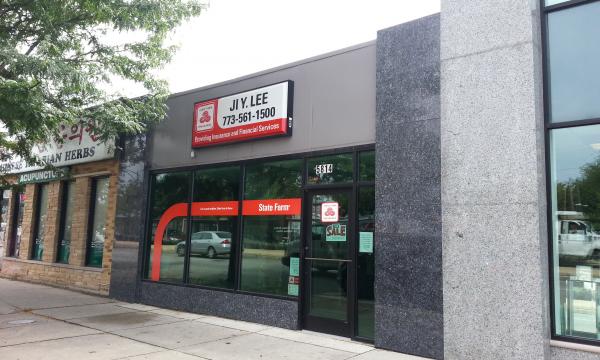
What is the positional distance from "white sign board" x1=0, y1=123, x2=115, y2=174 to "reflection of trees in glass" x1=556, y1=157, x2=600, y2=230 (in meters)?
9.57

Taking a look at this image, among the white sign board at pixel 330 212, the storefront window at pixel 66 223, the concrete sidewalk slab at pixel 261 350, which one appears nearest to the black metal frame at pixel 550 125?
the concrete sidewalk slab at pixel 261 350

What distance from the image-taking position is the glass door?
746 centimetres

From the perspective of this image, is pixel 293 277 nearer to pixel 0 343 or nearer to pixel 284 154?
pixel 284 154

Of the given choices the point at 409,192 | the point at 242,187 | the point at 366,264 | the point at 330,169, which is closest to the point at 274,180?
the point at 242,187

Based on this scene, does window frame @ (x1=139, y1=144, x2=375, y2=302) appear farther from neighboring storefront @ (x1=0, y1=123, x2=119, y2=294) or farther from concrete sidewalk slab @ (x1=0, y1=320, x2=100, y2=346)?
concrete sidewalk slab @ (x1=0, y1=320, x2=100, y2=346)

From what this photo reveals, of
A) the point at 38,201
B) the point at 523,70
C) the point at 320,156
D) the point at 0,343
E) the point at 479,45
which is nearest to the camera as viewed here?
the point at 523,70

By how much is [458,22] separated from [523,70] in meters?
1.20

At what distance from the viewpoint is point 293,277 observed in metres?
8.12

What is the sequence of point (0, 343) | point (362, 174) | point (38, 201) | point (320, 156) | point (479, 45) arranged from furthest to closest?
point (38, 201) < point (320, 156) < point (362, 174) < point (0, 343) < point (479, 45)

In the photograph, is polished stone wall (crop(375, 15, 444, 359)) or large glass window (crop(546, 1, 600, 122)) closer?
large glass window (crop(546, 1, 600, 122))

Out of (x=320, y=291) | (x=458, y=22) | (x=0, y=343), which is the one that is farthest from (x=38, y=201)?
(x=458, y=22)

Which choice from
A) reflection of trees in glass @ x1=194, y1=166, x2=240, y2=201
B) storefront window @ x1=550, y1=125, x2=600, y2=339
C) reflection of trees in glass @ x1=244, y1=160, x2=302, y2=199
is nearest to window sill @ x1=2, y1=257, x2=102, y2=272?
reflection of trees in glass @ x1=194, y1=166, x2=240, y2=201

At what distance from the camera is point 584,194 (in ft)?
18.5

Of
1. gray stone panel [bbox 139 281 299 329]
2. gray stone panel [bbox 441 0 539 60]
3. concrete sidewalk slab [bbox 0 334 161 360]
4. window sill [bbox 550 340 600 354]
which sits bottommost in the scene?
concrete sidewalk slab [bbox 0 334 161 360]
